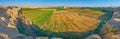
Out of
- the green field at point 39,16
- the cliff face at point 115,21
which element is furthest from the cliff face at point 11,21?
the cliff face at point 115,21

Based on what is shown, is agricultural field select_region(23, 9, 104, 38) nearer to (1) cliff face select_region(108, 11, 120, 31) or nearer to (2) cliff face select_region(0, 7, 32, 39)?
(2) cliff face select_region(0, 7, 32, 39)

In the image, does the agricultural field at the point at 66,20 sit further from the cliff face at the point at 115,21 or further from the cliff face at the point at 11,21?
the cliff face at the point at 115,21

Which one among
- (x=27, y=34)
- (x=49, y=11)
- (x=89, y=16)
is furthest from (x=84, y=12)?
(x=27, y=34)

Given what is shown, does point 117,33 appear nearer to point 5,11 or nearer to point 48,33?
point 48,33

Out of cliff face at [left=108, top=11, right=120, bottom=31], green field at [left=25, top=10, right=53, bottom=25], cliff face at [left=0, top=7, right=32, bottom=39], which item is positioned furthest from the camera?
green field at [left=25, top=10, right=53, bottom=25]

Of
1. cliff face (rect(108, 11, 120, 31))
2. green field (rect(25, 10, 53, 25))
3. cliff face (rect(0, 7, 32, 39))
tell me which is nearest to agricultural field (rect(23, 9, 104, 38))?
green field (rect(25, 10, 53, 25))

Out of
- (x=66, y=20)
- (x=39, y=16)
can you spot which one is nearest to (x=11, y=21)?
(x=39, y=16)
